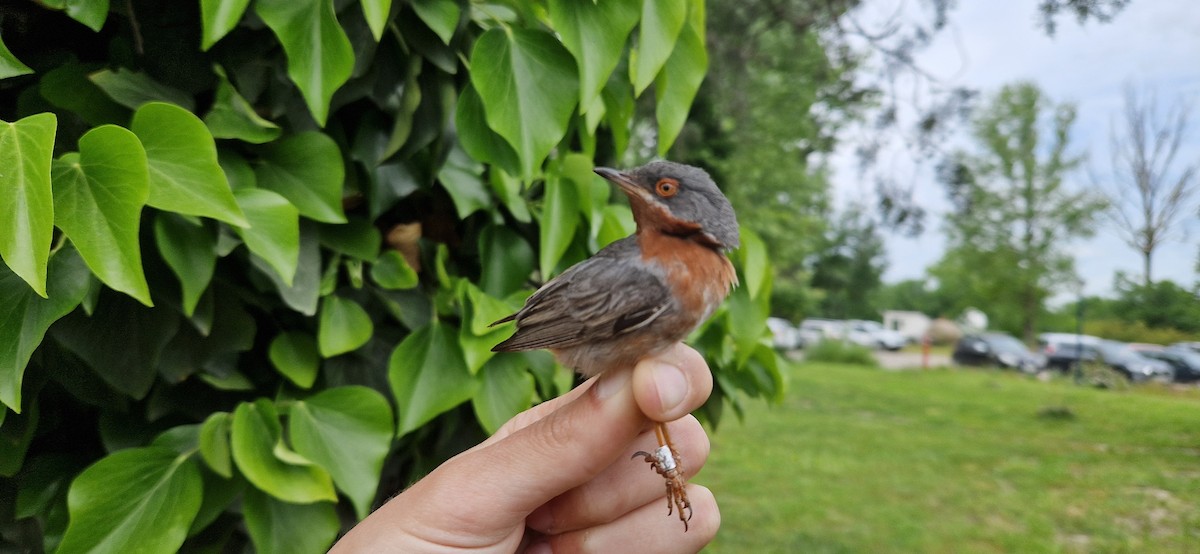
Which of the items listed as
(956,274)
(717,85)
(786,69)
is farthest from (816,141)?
(956,274)

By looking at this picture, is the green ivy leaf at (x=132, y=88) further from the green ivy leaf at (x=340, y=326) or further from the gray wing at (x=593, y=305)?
the gray wing at (x=593, y=305)

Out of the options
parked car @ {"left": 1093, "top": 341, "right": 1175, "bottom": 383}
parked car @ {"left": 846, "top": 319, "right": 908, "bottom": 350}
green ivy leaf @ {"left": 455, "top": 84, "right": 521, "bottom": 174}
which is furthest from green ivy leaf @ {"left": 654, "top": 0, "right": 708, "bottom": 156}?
parked car @ {"left": 846, "top": 319, "right": 908, "bottom": 350}

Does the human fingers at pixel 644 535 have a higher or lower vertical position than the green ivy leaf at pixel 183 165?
lower

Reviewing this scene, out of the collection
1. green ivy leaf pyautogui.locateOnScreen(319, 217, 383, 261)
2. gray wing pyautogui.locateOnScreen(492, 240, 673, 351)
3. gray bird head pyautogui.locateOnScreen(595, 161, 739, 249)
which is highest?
gray bird head pyautogui.locateOnScreen(595, 161, 739, 249)

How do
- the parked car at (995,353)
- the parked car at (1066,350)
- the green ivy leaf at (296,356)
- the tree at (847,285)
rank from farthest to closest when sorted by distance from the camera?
1. the tree at (847,285)
2. the parked car at (995,353)
3. the parked car at (1066,350)
4. the green ivy leaf at (296,356)

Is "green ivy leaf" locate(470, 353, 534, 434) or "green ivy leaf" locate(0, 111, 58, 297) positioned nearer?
"green ivy leaf" locate(0, 111, 58, 297)

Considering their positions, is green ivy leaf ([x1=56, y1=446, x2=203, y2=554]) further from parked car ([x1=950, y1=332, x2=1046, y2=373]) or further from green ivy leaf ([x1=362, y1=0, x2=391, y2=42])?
parked car ([x1=950, y1=332, x2=1046, y2=373])

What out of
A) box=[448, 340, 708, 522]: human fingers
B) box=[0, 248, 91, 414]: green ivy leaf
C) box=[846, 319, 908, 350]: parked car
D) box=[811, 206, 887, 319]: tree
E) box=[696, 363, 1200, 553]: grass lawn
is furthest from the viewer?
box=[811, 206, 887, 319]: tree

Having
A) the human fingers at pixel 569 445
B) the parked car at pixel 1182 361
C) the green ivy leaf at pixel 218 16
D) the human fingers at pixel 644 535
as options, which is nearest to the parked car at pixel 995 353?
the parked car at pixel 1182 361
